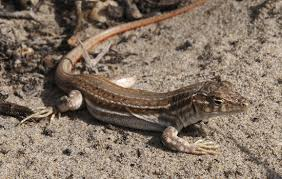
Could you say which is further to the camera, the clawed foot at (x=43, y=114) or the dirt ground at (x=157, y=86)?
the clawed foot at (x=43, y=114)

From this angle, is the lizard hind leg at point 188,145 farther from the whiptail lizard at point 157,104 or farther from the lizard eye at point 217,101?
the lizard eye at point 217,101

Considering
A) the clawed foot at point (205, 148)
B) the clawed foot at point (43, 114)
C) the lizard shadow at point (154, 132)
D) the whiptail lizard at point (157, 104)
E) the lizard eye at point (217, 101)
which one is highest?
the lizard eye at point (217, 101)

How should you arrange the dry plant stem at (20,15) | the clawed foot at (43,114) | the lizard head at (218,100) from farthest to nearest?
1. the dry plant stem at (20,15)
2. the clawed foot at (43,114)
3. the lizard head at (218,100)

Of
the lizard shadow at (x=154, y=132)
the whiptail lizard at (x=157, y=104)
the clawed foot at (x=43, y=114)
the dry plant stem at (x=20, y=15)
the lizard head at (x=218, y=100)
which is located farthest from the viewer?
the dry plant stem at (x=20, y=15)

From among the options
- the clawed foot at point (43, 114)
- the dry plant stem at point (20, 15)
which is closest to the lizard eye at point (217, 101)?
the clawed foot at point (43, 114)

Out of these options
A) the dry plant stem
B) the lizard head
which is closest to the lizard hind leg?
the lizard head

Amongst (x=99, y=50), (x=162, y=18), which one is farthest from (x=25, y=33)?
(x=162, y=18)

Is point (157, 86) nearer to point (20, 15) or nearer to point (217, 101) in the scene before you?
point (217, 101)

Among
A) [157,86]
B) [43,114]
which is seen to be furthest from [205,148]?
[43,114]

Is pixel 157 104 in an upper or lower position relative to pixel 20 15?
lower
